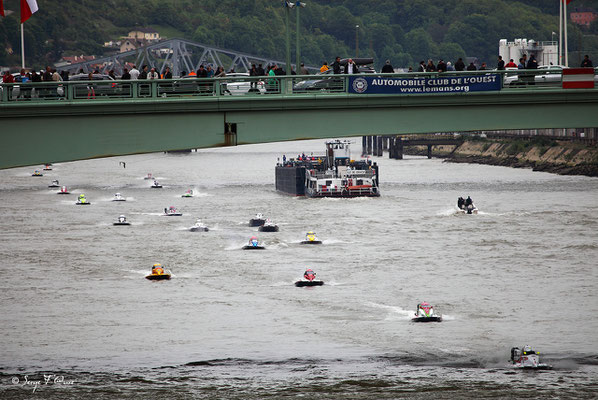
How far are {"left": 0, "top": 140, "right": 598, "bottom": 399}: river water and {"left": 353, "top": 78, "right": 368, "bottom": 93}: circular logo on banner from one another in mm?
9310

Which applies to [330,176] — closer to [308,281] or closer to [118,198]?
[118,198]

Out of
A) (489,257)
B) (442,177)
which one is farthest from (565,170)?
(489,257)

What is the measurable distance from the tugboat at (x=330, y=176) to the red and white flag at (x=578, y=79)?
65.1 m

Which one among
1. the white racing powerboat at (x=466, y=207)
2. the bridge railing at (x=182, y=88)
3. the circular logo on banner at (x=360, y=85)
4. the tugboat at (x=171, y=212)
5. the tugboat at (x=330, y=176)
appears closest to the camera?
the bridge railing at (x=182, y=88)

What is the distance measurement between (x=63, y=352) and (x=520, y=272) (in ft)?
85.7

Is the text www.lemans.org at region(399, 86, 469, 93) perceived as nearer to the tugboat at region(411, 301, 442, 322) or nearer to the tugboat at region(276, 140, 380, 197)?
the tugboat at region(411, 301, 442, 322)

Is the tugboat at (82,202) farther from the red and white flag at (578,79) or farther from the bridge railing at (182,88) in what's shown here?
the red and white flag at (578,79)

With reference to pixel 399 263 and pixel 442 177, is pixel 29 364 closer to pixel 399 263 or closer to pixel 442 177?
pixel 399 263

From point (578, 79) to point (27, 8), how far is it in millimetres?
18574

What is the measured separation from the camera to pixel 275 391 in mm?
29797

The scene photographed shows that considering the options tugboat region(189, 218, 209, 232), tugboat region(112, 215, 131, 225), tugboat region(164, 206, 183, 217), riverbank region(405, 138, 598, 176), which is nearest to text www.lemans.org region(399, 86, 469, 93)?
tugboat region(189, 218, 209, 232)

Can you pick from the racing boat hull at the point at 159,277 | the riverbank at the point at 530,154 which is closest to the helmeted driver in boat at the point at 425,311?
the racing boat hull at the point at 159,277

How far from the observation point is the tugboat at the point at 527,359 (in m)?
32.2

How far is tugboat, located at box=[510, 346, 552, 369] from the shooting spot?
3222cm
